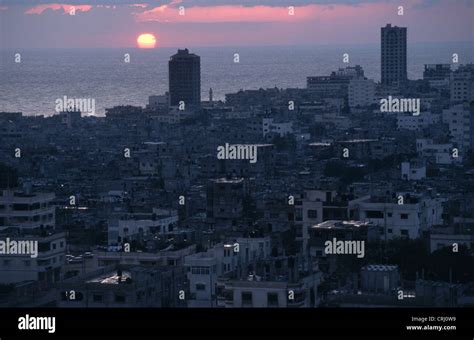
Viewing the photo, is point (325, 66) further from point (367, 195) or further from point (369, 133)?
point (367, 195)

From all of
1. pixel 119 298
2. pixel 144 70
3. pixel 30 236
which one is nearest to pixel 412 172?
pixel 30 236

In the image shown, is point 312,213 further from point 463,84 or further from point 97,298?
point 463,84

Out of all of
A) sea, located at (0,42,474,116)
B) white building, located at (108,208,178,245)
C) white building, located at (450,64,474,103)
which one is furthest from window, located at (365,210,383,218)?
white building, located at (450,64,474,103)

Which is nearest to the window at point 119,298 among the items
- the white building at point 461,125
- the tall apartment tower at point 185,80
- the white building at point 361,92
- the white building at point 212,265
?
the white building at point 212,265

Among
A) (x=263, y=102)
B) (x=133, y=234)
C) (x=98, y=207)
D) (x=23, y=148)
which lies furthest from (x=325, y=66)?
(x=133, y=234)

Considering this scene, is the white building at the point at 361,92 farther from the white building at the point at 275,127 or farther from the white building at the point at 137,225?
the white building at the point at 137,225

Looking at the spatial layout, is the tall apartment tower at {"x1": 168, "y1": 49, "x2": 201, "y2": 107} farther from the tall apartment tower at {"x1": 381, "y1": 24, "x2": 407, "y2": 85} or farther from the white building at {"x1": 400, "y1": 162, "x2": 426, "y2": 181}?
the white building at {"x1": 400, "y1": 162, "x2": 426, "y2": 181}
